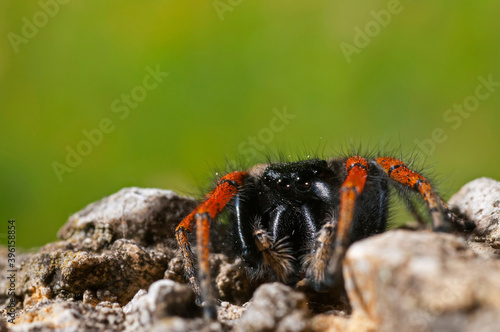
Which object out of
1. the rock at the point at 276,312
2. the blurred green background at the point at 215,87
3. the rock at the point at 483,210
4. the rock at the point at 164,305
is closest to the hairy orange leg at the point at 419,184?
the rock at the point at 483,210

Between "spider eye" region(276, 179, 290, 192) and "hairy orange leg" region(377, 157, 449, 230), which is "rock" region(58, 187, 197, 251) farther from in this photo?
"hairy orange leg" region(377, 157, 449, 230)

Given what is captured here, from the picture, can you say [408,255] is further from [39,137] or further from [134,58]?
[39,137]

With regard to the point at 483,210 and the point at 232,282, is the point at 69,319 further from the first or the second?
the point at 483,210

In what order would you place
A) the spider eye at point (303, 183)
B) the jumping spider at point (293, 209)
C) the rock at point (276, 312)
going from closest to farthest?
the rock at point (276, 312)
the jumping spider at point (293, 209)
the spider eye at point (303, 183)

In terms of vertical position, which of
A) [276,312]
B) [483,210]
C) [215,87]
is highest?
[215,87]

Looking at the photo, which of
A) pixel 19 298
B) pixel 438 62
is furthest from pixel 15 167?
pixel 438 62

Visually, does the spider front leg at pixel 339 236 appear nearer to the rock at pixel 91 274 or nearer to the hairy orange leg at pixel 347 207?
the hairy orange leg at pixel 347 207

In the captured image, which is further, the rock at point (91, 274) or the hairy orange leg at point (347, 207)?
the rock at point (91, 274)

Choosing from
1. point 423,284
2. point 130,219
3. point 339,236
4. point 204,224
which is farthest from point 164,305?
point 130,219
